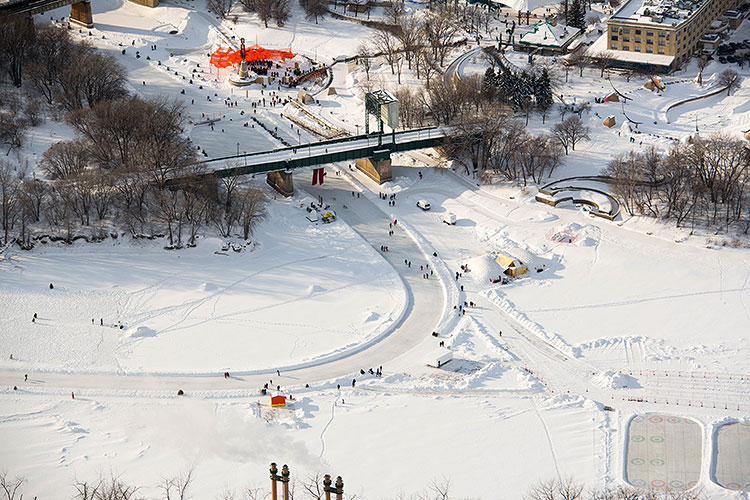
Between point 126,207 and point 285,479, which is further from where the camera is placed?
point 126,207

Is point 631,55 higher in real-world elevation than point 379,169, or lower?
higher

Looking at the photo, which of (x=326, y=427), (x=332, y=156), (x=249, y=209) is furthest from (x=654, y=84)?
(x=326, y=427)

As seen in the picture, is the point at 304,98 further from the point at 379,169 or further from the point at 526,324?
the point at 526,324

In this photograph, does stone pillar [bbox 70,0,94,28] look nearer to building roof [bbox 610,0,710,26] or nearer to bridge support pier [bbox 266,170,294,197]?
bridge support pier [bbox 266,170,294,197]

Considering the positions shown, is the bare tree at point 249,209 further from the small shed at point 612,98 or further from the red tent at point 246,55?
the small shed at point 612,98

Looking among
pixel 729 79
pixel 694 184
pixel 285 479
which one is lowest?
pixel 285 479

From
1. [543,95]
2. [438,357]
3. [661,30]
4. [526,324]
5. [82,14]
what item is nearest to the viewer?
[438,357]

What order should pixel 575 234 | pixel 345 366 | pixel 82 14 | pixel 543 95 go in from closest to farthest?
Answer: pixel 345 366
pixel 575 234
pixel 543 95
pixel 82 14
